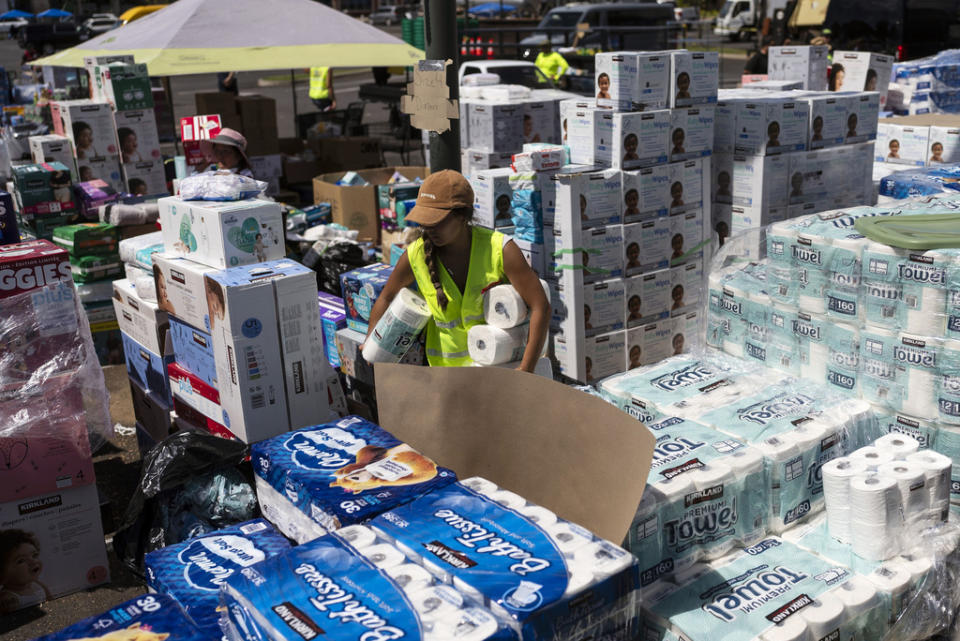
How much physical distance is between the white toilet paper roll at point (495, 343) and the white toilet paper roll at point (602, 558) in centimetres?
185

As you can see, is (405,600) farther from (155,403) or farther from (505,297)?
(155,403)

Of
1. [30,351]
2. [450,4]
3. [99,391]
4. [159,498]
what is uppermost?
[450,4]

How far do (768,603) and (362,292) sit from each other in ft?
11.5

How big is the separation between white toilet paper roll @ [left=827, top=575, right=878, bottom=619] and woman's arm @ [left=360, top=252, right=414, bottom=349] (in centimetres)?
246

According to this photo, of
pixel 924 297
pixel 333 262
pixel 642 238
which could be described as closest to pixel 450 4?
pixel 642 238

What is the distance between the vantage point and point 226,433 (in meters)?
4.43

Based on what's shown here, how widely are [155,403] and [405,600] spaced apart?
142 inches

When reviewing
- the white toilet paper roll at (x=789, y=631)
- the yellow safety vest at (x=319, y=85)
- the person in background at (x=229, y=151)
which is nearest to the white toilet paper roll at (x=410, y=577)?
the white toilet paper roll at (x=789, y=631)

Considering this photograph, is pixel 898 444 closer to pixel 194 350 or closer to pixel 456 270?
pixel 456 270

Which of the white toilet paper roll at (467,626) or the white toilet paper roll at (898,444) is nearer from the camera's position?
the white toilet paper roll at (467,626)

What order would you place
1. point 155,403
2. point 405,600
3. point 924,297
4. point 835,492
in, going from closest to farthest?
1. point 405,600
2. point 835,492
3. point 924,297
4. point 155,403

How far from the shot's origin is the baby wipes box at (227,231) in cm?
455

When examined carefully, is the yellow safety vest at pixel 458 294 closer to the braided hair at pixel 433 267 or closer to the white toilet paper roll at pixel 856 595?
the braided hair at pixel 433 267

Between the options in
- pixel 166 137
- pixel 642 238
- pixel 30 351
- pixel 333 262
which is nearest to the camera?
pixel 30 351
